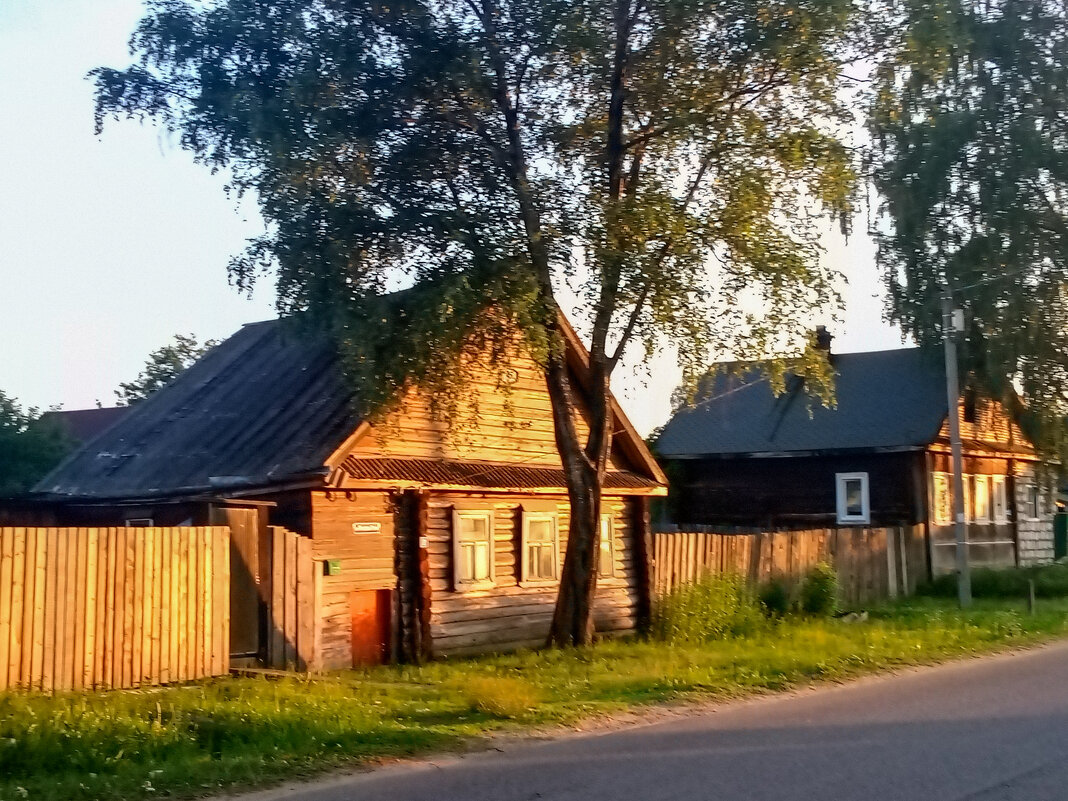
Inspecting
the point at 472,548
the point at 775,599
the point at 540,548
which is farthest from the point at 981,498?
the point at 472,548

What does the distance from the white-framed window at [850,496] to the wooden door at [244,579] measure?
71.3ft

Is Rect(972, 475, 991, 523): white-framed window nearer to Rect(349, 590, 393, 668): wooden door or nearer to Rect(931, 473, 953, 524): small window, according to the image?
Rect(931, 473, 953, 524): small window

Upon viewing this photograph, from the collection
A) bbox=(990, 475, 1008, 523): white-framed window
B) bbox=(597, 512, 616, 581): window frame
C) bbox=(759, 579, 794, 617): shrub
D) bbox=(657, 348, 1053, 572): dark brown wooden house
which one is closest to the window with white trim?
bbox=(657, 348, 1053, 572): dark brown wooden house

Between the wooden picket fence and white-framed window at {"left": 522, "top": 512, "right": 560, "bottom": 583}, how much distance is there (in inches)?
267

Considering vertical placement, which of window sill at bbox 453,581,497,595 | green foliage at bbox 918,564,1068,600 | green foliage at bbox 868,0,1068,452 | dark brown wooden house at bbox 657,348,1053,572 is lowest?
green foliage at bbox 918,564,1068,600

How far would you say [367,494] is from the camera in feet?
58.2

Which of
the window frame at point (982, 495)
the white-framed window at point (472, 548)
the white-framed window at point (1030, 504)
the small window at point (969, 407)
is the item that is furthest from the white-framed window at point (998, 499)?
the white-framed window at point (472, 548)

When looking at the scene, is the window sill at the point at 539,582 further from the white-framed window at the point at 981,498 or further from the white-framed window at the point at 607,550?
the white-framed window at the point at 981,498

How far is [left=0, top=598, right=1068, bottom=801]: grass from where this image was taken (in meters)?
9.55

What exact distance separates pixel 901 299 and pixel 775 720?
2111 cm

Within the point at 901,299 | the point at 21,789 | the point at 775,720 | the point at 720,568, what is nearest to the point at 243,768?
the point at 21,789

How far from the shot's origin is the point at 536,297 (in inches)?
635

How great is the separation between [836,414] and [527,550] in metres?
16.8

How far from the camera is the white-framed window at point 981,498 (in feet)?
113
